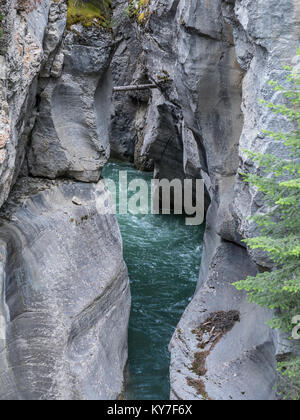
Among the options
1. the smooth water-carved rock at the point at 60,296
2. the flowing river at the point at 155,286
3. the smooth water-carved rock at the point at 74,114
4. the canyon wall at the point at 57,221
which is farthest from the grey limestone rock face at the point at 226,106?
the smooth water-carved rock at the point at 74,114

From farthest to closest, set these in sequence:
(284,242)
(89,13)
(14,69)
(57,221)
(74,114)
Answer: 1. (89,13)
2. (74,114)
3. (57,221)
4. (14,69)
5. (284,242)

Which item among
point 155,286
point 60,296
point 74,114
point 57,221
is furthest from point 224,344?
point 74,114

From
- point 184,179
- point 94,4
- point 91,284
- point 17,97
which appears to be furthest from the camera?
point 184,179

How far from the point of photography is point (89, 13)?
10.4 metres

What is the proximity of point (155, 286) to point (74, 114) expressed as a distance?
208 inches

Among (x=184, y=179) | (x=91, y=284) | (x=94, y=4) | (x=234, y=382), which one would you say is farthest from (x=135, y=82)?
(x=234, y=382)

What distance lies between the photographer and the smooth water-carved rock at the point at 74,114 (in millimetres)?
9844

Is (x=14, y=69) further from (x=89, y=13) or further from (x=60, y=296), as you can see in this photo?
(x=89, y=13)

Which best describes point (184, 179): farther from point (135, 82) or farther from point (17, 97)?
point (17, 97)

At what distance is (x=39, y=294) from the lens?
7902 mm

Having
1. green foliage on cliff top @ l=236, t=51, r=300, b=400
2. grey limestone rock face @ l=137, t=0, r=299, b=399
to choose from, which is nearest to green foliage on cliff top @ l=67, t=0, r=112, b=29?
grey limestone rock face @ l=137, t=0, r=299, b=399

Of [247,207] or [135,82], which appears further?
[135,82]
